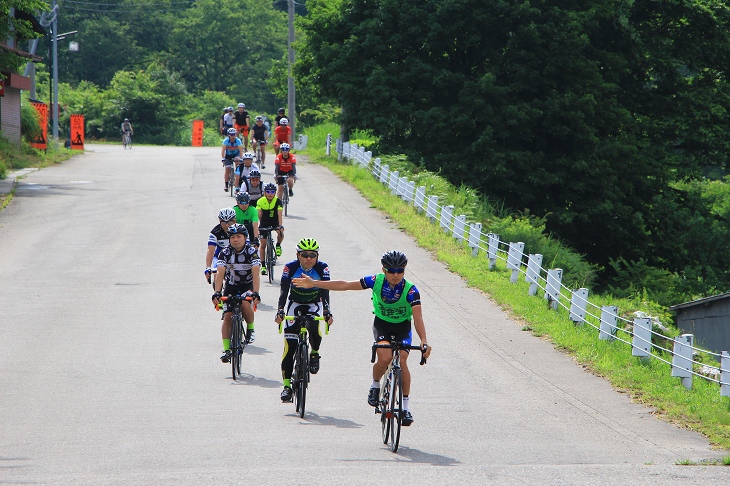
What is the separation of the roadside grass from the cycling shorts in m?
3.31

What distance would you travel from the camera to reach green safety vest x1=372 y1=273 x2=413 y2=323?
31.3 ft

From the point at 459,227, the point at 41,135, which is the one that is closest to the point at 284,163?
the point at 459,227

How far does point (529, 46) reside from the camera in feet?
108

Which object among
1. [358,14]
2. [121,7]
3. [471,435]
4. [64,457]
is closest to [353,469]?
[471,435]

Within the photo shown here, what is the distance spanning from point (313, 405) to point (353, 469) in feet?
9.10

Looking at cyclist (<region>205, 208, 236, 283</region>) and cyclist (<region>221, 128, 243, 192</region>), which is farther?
cyclist (<region>221, 128, 243, 192</region>)

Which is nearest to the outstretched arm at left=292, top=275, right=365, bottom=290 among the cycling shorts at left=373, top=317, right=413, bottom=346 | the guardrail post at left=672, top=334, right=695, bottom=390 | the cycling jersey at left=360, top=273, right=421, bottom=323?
the cycling jersey at left=360, top=273, right=421, bottom=323

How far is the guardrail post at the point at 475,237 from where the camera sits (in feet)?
71.6

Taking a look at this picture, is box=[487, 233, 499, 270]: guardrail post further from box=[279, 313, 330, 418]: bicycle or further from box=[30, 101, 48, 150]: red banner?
box=[30, 101, 48, 150]: red banner

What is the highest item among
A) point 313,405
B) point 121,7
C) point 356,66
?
point 121,7

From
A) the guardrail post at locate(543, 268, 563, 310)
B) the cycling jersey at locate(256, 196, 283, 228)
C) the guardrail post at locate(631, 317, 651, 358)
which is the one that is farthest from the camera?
the cycling jersey at locate(256, 196, 283, 228)

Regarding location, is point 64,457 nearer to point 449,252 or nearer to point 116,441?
point 116,441

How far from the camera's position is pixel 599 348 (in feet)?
47.1

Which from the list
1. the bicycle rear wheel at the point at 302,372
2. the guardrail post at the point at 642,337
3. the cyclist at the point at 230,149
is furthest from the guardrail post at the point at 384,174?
the bicycle rear wheel at the point at 302,372
